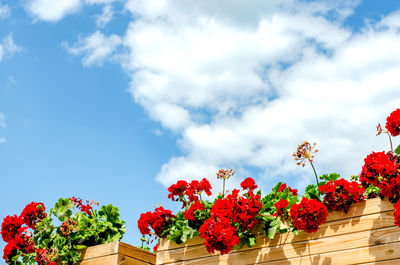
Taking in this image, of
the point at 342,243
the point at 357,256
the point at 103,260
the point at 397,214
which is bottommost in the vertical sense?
the point at 357,256

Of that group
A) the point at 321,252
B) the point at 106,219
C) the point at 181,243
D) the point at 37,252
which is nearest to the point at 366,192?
the point at 321,252

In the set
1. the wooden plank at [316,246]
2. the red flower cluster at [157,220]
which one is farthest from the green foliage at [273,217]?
the red flower cluster at [157,220]

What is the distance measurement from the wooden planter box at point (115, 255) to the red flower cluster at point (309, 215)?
2.39m

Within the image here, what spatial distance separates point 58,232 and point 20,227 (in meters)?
0.75

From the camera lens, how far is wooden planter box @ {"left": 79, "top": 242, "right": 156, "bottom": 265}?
5.78m

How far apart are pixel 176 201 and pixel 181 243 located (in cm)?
59

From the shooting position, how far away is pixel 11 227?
673cm

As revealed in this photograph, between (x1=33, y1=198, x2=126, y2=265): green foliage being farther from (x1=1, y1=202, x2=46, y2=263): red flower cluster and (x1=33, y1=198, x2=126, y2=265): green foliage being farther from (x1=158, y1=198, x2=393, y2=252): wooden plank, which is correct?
(x1=158, y1=198, x2=393, y2=252): wooden plank

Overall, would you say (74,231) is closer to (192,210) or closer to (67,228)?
(67,228)

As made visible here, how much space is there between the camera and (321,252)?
14.9 ft

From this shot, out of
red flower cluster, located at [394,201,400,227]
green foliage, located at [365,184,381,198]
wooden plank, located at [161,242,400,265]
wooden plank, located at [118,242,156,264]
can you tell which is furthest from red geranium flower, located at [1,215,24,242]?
red flower cluster, located at [394,201,400,227]

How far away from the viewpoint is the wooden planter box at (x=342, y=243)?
426 centimetres

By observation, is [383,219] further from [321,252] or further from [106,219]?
[106,219]

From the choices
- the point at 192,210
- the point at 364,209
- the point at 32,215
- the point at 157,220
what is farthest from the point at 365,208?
the point at 32,215
